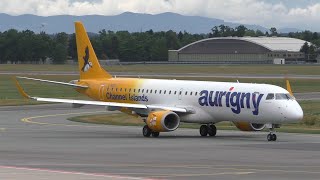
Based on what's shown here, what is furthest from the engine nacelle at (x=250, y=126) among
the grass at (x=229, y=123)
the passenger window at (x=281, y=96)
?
the grass at (x=229, y=123)

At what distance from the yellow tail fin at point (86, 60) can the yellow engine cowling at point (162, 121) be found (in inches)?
347

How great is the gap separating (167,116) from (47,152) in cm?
1144

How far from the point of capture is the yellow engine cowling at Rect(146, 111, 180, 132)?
4750 centimetres

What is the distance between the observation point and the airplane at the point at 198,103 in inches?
1805

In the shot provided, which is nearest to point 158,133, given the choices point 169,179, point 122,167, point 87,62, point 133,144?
point 133,144

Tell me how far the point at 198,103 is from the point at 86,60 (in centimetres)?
1092

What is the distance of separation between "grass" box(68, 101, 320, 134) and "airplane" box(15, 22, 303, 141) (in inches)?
241

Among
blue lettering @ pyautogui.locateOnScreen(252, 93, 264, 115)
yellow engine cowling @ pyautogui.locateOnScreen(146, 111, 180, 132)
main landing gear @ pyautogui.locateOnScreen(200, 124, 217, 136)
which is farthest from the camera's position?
main landing gear @ pyautogui.locateOnScreen(200, 124, 217, 136)

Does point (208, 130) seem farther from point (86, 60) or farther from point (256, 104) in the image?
point (86, 60)

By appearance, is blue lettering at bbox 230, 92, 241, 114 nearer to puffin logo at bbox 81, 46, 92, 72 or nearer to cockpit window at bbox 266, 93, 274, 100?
cockpit window at bbox 266, 93, 274, 100

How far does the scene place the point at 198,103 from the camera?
1925 inches

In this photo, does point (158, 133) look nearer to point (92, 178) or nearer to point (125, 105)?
point (125, 105)

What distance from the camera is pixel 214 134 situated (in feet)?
162

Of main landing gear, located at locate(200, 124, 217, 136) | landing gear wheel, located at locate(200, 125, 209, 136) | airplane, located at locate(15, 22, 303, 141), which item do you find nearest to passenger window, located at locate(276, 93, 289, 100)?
airplane, located at locate(15, 22, 303, 141)
